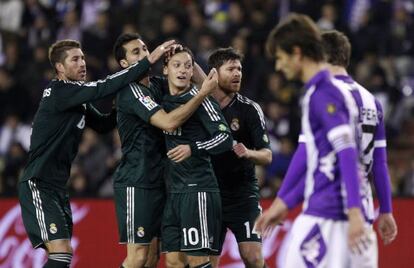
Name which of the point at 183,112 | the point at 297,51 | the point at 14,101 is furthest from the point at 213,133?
the point at 14,101

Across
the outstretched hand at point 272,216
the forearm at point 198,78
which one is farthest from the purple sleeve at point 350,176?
the forearm at point 198,78

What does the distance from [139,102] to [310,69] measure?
2.34m

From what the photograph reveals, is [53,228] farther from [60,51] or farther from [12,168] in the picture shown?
[12,168]

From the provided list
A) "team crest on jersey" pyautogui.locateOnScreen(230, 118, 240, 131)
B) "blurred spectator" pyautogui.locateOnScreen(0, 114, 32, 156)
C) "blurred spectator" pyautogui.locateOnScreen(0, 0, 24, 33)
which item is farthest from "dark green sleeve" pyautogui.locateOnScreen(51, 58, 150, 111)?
"blurred spectator" pyautogui.locateOnScreen(0, 0, 24, 33)

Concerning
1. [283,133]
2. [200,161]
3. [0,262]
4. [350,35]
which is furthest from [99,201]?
[350,35]

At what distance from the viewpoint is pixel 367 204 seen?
6.37 m

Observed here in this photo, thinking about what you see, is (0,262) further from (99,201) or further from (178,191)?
(178,191)

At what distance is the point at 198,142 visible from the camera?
805 centimetres

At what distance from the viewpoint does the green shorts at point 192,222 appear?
8.05 m

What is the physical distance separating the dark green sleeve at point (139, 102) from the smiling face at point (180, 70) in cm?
24

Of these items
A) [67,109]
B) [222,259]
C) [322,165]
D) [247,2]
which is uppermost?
[247,2]

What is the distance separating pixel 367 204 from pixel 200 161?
2097mm

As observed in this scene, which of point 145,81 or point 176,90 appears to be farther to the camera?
point 145,81

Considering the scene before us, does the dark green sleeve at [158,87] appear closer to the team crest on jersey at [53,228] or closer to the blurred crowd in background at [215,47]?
the team crest on jersey at [53,228]
